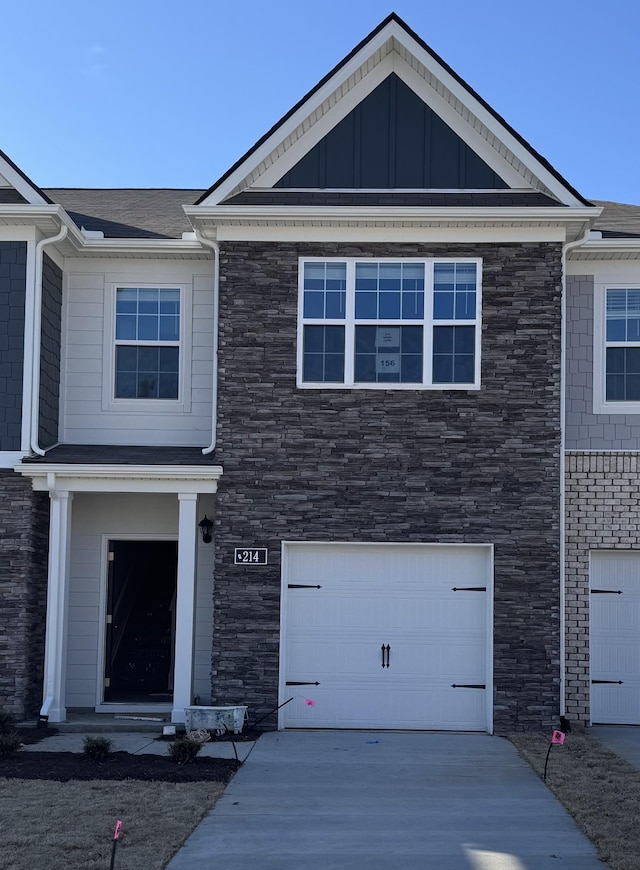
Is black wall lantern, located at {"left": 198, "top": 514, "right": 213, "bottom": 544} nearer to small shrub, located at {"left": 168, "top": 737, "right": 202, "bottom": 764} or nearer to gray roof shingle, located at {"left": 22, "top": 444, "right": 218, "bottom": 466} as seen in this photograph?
gray roof shingle, located at {"left": 22, "top": 444, "right": 218, "bottom": 466}

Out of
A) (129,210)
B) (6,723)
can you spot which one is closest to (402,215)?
(129,210)

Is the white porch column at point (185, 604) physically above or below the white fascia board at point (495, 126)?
below

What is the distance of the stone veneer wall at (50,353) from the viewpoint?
46.2 ft

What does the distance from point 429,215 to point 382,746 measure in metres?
6.25

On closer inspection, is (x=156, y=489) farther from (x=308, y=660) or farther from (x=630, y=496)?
(x=630, y=496)

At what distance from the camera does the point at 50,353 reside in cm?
1441

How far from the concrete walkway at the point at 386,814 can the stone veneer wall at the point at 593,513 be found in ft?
Result: 8.49

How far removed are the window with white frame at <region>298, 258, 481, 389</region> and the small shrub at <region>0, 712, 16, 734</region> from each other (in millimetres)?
5162

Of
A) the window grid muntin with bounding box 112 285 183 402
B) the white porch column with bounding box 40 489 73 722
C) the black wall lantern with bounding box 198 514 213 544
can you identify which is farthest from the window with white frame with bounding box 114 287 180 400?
the white porch column with bounding box 40 489 73 722

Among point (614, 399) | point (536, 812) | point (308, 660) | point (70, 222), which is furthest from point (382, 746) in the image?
point (70, 222)

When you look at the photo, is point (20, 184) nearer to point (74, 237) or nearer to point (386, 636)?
point (74, 237)

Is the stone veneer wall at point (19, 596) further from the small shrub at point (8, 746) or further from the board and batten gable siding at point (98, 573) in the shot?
the small shrub at point (8, 746)

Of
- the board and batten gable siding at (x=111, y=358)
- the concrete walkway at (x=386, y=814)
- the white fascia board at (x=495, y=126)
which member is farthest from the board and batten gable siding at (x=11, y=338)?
the white fascia board at (x=495, y=126)

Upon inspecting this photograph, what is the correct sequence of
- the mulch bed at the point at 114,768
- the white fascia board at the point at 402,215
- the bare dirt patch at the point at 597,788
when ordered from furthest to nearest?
the white fascia board at the point at 402,215 → the mulch bed at the point at 114,768 → the bare dirt patch at the point at 597,788
